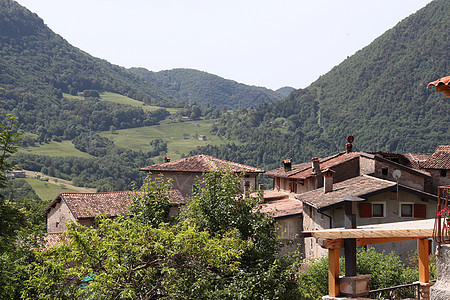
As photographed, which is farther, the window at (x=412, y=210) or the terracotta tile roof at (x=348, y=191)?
the window at (x=412, y=210)

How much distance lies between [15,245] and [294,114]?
559 ft

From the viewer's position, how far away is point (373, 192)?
26734 mm

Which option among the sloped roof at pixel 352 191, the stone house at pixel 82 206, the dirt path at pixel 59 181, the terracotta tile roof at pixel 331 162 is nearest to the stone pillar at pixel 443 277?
the sloped roof at pixel 352 191

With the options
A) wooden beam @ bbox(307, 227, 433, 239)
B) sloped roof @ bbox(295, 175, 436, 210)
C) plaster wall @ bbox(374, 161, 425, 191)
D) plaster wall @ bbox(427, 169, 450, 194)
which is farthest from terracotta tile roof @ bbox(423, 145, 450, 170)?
wooden beam @ bbox(307, 227, 433, 239)

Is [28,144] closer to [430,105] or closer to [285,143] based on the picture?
[285,143]

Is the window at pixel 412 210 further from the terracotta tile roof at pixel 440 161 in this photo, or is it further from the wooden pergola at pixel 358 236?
the wooden pergola at pixel 358 236

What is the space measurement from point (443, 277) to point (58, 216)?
38.2 m

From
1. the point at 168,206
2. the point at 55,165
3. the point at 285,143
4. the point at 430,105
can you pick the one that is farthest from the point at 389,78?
the point at 168,206

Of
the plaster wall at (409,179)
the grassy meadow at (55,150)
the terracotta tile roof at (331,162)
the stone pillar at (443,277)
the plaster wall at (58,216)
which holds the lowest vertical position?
the plaster wall at (58,216)

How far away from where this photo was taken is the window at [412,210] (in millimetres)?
27812

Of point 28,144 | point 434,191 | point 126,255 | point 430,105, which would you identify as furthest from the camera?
point 28,144

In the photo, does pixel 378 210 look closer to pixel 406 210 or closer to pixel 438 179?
pixel 406 210

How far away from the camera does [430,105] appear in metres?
129

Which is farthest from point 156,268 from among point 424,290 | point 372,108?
point 372,108
